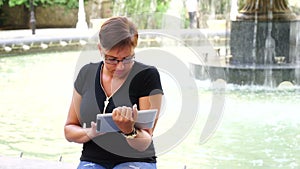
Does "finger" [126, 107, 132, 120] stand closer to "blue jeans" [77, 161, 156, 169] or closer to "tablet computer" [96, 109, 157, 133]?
"tablet computer" [96, 109, 157, 133]

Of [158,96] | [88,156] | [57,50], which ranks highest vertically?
[158,96]

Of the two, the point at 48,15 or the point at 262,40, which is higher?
the point at 262,40

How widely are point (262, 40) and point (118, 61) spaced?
27.3 feet

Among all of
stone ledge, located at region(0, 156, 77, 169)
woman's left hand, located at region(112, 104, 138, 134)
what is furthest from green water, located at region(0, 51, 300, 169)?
woman's left hand, located at region(112, 104, 138, 134)

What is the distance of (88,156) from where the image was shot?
3.04m

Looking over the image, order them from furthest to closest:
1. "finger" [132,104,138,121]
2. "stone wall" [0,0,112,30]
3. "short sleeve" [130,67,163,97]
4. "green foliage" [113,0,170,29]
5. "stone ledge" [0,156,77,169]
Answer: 1. "stone wall" [0,0,112,30]
2. "green foliage" [113,0,170,29]
3. "stone ledge" [0,156,77,169]
4. "short sleeve" [130,67,163,97]
5. "finger" [132,104,138,121]

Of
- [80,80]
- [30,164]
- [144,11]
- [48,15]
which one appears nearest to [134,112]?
[80,80]

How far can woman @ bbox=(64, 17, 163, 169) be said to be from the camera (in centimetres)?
288

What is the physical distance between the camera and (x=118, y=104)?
9.72 feet

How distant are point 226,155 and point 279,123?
5.53ft

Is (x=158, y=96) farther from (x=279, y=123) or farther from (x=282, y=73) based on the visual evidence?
(x=282, y=73)

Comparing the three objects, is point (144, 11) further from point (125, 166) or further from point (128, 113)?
point (128, 113)

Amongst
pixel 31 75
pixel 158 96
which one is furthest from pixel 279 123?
pixel 31 75

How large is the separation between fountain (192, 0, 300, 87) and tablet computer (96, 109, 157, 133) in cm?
779
